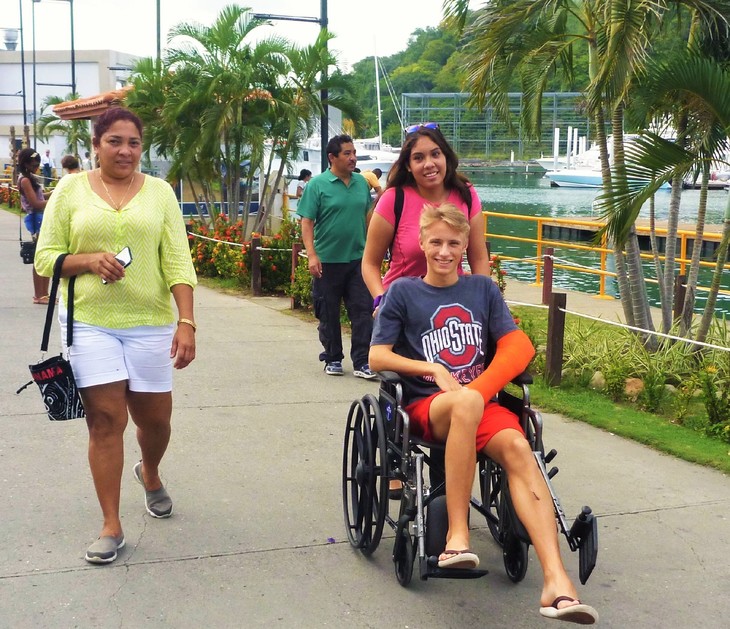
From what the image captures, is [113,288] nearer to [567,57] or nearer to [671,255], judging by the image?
[671,255]

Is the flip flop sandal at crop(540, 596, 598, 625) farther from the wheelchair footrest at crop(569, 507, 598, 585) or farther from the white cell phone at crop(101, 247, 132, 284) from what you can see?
the white cell phone at crop(101, 247, 132, 284)

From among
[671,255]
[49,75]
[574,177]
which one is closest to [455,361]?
[671,255]

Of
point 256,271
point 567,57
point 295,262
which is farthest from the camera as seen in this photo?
point 256,271

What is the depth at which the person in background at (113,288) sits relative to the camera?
14.6 feet

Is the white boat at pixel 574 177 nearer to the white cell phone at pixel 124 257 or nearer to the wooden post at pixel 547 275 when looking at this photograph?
the wooden post at pixel 547 275

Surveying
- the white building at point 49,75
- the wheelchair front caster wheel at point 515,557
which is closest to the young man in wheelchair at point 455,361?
the wheelchair front caster wheel at point 515,557

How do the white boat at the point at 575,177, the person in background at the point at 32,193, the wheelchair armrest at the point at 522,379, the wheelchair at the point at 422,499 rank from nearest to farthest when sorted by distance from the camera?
the wheelchair at the point at 422,499, the wheelchair armrest at the point at 522,379, the person in background at the point at 32,193, the white boat at the point at 575,177

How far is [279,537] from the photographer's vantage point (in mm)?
4863

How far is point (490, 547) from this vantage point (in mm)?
4785

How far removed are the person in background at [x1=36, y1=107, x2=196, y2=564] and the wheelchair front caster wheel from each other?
5.15 ft

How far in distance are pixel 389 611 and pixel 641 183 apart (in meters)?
4.56

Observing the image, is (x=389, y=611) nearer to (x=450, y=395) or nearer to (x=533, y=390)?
(x=450, y=395)

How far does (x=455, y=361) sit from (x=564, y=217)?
1401 inches

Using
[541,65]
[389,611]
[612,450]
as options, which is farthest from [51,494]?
[541,65]
